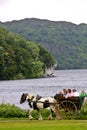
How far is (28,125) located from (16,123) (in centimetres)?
131

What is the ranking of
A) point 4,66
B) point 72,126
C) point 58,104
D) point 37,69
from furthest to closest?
1. point 37,69
2. point 4,66
3. point 58,104
4. point 72,126

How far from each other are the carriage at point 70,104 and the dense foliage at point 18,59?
5668 inches

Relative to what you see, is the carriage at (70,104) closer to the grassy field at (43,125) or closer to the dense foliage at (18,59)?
the grassy field at (43,125)

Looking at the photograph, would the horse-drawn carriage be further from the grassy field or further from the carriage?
the grassy field

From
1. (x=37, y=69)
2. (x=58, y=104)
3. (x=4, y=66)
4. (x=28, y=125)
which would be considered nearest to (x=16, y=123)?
(x=28, y=125)

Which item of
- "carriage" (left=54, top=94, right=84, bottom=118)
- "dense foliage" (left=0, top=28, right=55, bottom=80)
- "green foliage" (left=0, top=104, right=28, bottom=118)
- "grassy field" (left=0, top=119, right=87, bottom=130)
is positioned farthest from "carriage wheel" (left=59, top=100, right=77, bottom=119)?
"dense foliage" (left=0, top=28, right=55, bottom=80)

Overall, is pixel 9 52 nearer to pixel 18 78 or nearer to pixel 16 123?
pixel 18 78

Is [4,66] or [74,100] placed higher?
Result: [74,100]

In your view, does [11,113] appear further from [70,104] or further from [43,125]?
[43,125]

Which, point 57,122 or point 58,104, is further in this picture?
point 58,104

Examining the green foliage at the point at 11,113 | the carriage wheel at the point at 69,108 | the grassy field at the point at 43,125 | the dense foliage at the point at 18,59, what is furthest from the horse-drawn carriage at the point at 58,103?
the dense foliage at the point at 18,59

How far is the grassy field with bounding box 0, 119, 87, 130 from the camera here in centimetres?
2344

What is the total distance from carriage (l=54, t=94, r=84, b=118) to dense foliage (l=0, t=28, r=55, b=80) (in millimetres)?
143962

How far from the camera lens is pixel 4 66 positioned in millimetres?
174250
